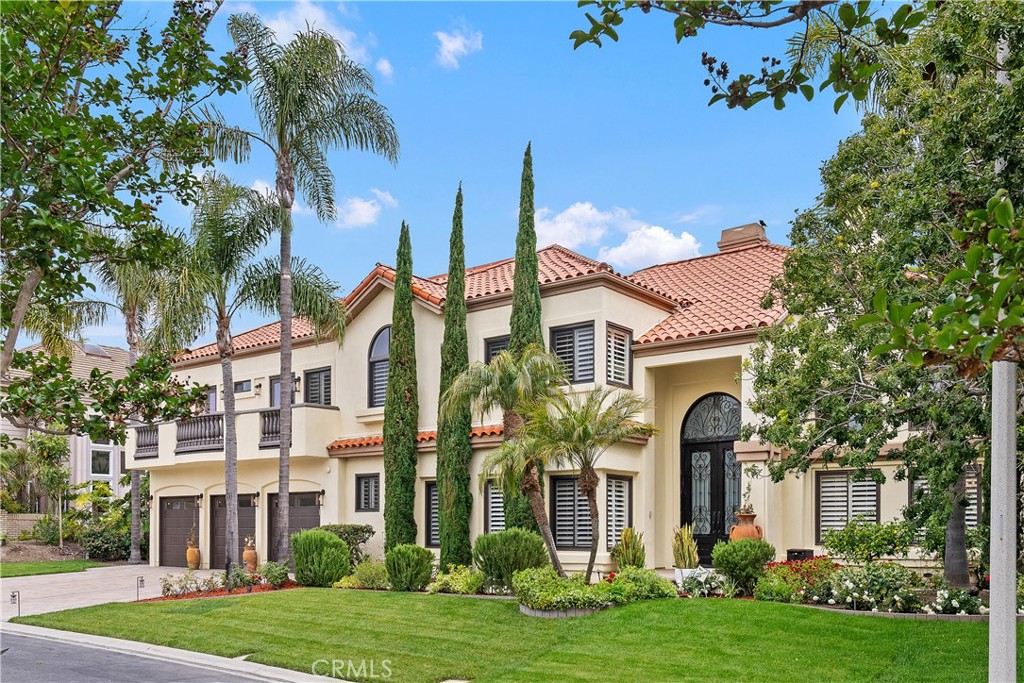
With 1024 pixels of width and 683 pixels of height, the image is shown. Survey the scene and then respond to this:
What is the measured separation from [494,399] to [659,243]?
954 inches

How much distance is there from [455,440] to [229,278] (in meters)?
7.33

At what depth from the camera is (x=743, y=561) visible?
1764 cm

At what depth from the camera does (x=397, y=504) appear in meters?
24.2

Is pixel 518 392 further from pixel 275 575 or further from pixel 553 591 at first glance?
pixel 275 575

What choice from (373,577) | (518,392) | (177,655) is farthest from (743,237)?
(177,655)

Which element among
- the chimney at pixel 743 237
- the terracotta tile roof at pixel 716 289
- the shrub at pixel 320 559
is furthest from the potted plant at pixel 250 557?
the chimney at pixel 743 237

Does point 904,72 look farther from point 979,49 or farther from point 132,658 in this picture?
point 132,658

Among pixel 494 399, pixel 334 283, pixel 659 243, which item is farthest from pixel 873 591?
pixel 659 243

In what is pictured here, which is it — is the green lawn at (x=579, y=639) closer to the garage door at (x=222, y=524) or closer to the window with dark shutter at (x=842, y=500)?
the window with dark shutter at (x=842, y=500)

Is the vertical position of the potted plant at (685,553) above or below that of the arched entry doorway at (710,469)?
below

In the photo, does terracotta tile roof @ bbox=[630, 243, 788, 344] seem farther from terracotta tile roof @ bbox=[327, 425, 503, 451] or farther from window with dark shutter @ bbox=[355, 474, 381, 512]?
window with dark shutter @ bbox=[355, 474, 381, 512]

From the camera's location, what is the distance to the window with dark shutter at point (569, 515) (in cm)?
2216

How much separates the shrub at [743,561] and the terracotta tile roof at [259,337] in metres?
15.9

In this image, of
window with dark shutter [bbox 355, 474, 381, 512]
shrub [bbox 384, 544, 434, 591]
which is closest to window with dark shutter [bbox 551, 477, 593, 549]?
shrub [bbox 384, 544, 434, 591]
